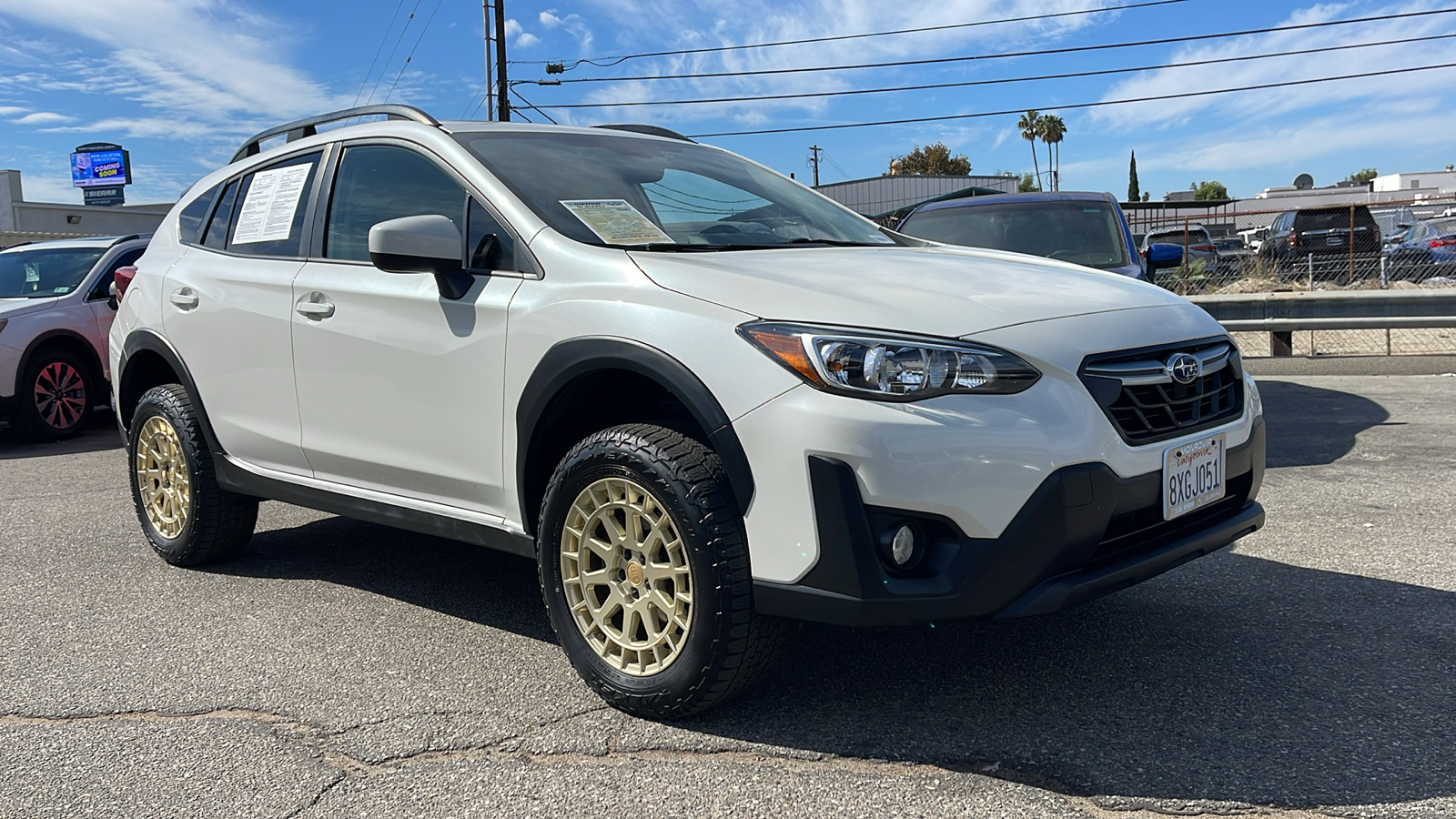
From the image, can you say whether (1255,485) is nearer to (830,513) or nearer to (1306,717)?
(1306,717)

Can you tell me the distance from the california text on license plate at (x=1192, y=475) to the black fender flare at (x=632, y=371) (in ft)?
3.61

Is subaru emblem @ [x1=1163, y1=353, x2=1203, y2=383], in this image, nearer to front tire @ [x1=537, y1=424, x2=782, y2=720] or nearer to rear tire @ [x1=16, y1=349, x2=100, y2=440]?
front tire @ [x1=537, y1=424, x2=782, y2=720]

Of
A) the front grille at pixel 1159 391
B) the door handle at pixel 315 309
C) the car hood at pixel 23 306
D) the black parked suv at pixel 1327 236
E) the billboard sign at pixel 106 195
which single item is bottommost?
the front grille at pixel 1159 391

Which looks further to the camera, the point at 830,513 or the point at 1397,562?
the point at 1397,562

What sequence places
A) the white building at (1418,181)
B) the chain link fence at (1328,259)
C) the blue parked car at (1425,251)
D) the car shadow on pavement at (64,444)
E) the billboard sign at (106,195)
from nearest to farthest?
the car shadow on pavement at (64,444) < the chain link fence at (1328,259) < the blue parked car at (1425,251) < the billboard sign at (106,195) < the white building at (1418,181)

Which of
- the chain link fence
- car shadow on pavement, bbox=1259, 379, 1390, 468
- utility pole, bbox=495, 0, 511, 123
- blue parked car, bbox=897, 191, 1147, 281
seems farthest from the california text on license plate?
utility pole, bbox=495, 0, 511, 123

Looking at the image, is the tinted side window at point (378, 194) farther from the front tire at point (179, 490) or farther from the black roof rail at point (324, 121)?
the front tire at point (179, 490)

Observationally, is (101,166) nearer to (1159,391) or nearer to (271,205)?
(271,205)

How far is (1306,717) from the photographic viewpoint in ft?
9.86

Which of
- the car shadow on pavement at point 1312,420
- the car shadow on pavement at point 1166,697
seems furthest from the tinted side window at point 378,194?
the car shadow on pavement at point 1312,420

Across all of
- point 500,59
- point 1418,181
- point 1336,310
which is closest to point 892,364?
point 1336,310

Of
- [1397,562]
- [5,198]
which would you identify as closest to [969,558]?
[1397,562]

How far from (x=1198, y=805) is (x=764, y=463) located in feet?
4.00

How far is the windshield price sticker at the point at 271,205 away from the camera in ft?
14.6
